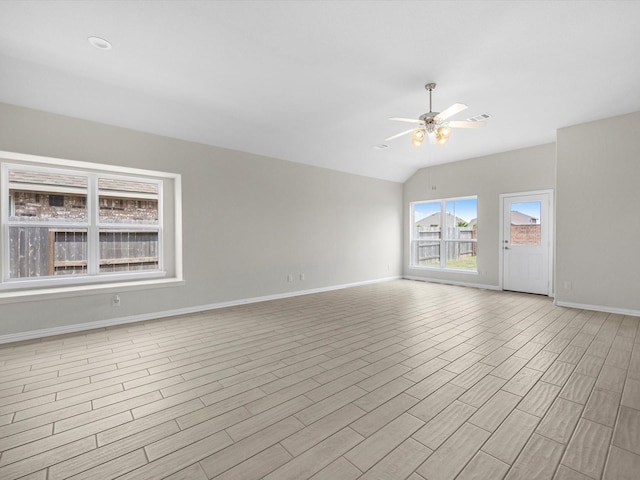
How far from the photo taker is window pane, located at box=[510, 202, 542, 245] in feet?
18.7

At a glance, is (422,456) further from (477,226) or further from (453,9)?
(477,226)

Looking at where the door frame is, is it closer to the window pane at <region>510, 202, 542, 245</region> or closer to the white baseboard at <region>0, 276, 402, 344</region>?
the window pane at <region>510, 202, 542, 245</region>

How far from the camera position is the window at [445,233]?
679cm

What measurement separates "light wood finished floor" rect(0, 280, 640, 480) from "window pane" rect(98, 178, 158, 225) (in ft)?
5.44

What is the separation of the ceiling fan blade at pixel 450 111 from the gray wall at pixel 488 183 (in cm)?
380

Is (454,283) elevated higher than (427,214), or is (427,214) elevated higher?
(427,214)

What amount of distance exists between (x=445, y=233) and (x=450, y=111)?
4.84 m

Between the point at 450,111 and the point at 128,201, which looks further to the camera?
the point at 128,201

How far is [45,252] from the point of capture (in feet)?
12.4

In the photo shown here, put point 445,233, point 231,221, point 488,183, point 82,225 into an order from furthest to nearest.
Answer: point 445,233
point 488,183
point 231,221
point 82,225

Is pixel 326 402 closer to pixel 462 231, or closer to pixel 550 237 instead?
pixel 550 237

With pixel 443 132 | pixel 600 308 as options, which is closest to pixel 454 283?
pixel 600 308

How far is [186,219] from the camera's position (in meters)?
4.48

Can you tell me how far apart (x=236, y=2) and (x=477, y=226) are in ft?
20.5
